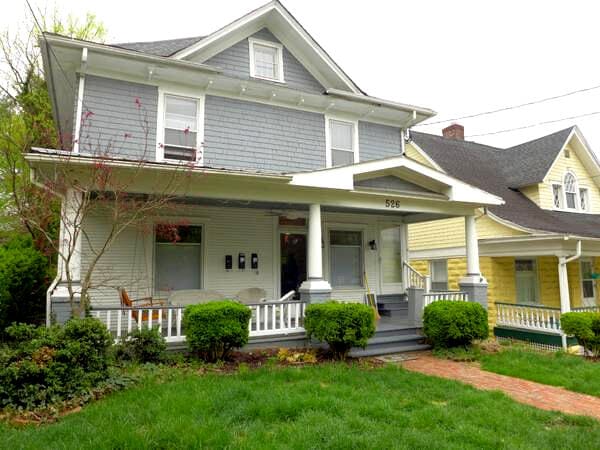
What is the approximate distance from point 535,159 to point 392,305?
954cm

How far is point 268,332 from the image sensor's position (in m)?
7.94

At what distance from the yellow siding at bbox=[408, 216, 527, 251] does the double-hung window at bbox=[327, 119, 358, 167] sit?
5.17 m

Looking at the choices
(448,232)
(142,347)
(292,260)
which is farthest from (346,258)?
(142,347)

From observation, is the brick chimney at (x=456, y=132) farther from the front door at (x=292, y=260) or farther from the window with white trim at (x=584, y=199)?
the front door at (x=292, y=260)

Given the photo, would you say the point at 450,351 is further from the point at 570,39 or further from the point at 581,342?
the point at 570,39

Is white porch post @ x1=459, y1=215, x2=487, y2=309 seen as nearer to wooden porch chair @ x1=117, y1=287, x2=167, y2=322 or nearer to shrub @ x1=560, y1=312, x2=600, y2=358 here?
shrub @ x1=560, y1=312, x2=600, y2=358

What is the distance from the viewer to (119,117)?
8594 mm

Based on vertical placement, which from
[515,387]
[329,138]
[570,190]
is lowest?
[515,387]

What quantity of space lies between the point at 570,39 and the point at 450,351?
1004 centimetres

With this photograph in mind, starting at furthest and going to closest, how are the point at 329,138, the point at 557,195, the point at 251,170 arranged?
the point at 557,195, the point at 329,138, the point at 251,170

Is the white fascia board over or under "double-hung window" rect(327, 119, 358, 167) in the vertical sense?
over

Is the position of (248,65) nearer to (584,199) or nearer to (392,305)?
(392,305)

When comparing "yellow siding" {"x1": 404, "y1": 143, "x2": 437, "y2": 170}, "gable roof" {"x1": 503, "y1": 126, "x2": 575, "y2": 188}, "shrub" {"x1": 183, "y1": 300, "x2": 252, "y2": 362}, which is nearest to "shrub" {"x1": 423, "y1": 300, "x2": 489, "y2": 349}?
"shrub" {"x1": 183, "y1": 300, "x2": 252, "y2": 362}

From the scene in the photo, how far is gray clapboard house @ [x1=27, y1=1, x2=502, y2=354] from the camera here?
808 cm
